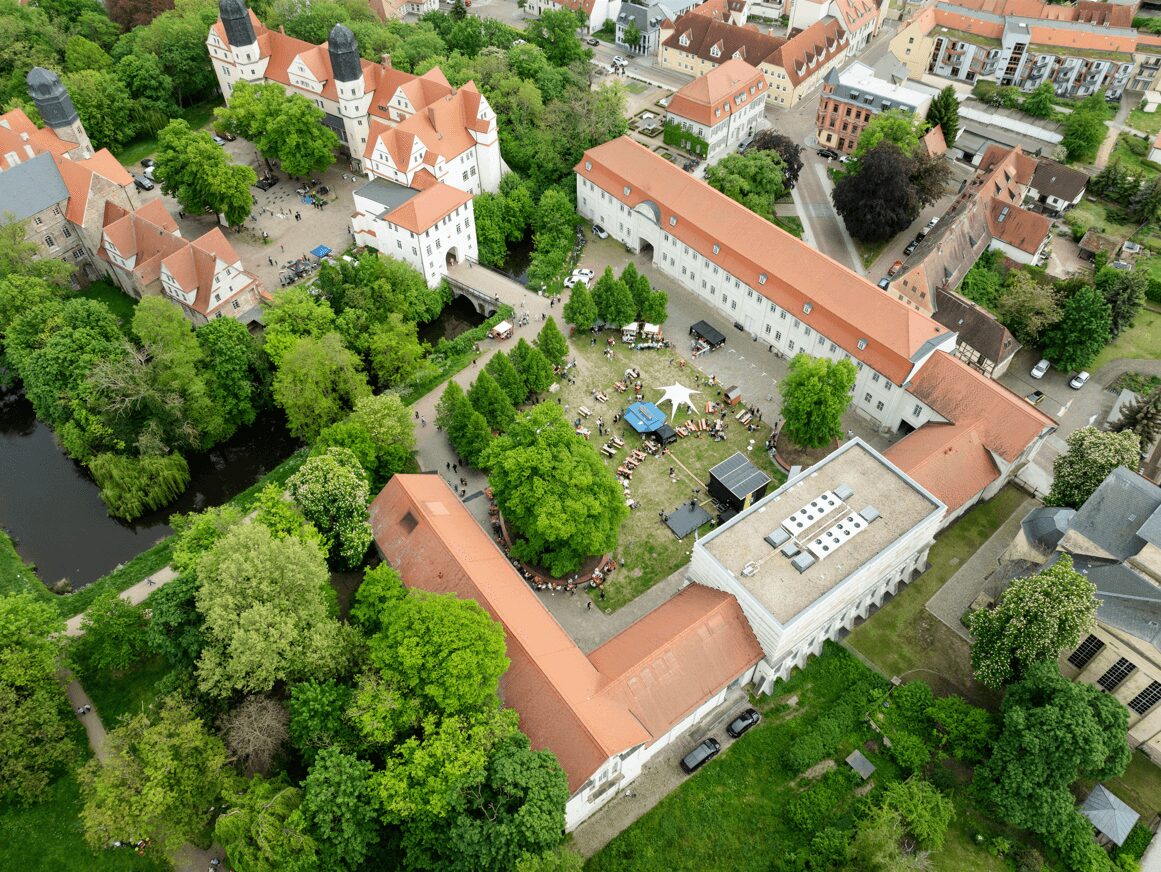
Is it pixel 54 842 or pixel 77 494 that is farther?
pixel 77 494

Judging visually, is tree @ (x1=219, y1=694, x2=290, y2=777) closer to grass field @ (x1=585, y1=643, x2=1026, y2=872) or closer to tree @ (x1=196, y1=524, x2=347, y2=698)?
tree @ (x1=196, y1=524, x2=347, y2=698)

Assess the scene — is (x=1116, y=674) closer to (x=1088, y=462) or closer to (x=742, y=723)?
(x=1088, y=462)

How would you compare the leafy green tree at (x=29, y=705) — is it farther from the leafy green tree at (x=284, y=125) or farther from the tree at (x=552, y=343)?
the leafy green tree at (x=284, y=125)

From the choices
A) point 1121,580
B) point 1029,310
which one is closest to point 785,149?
point 1029,310

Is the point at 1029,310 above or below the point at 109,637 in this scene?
above

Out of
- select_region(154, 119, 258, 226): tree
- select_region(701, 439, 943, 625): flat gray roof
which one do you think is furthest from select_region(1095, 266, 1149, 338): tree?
select_region(154, 119, 258, 226): tree

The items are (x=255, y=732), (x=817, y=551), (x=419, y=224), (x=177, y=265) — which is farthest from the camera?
(x=419, y=224)
